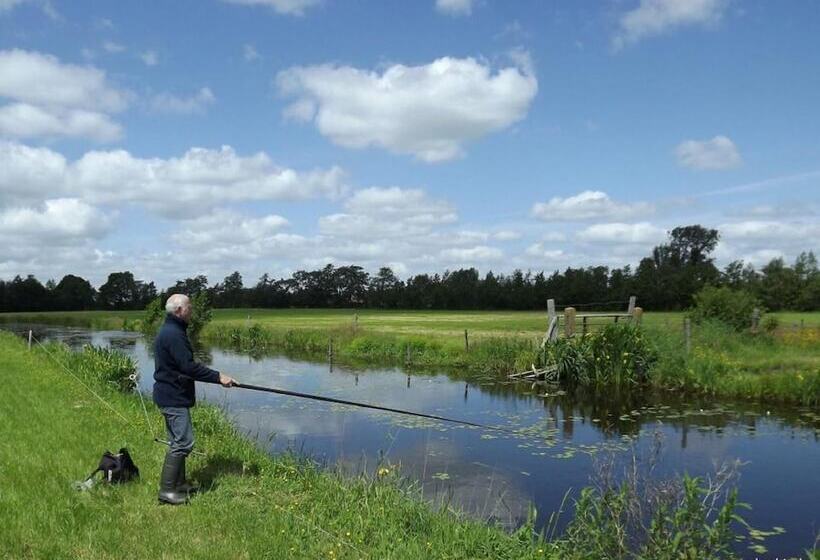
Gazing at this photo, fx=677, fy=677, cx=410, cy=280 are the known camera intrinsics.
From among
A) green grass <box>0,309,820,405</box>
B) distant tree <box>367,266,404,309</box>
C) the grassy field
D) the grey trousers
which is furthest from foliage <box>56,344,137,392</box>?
distant tree <box>367,266,404,309</box>

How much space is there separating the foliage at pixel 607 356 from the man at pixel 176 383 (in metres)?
16.3

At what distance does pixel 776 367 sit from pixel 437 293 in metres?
97.1

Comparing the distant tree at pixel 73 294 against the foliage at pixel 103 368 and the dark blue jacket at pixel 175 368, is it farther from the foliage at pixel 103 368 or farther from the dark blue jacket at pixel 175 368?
the dark blue jacket at pixel 175 368

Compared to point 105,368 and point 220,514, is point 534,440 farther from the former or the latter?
point 105,368

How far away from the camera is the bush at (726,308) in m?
29.1

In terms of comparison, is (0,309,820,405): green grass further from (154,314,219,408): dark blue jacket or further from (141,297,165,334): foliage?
(141,297,165,334): foliage

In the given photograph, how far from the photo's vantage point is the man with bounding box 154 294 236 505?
662cm

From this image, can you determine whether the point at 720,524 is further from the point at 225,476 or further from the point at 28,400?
the point at 28,400

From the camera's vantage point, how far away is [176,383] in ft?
22.1

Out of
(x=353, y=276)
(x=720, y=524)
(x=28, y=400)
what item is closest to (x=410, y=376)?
(x=28, y=400)

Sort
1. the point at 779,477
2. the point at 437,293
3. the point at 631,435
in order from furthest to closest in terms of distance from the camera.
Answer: the point at 437,293
the point at 631,435
the point at 779,477

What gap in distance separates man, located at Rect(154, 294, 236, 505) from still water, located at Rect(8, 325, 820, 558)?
9.97 feet

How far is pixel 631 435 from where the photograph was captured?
46.1 ft

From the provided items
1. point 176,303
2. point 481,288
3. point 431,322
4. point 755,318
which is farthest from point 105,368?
point 481,288
